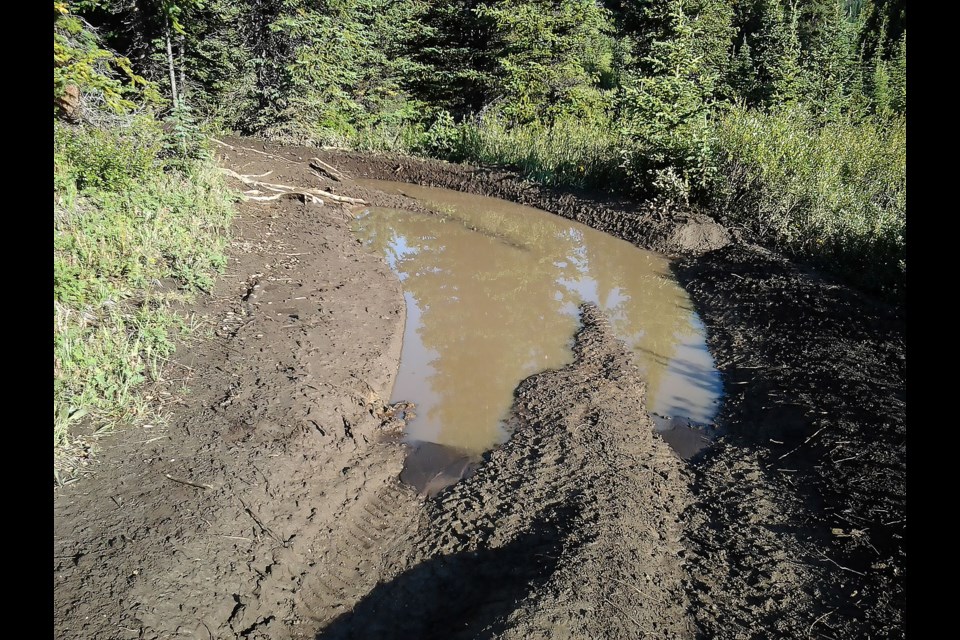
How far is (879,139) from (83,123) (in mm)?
13754

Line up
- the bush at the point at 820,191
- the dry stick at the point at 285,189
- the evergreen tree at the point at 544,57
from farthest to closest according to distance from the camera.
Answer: the evergreen tree at the point at 544,57
the dry stick at the point at 285,189
the bush at the point at 820,191

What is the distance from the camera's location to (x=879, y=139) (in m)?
11.0

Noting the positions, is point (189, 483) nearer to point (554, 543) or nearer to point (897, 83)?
point (554, 543)

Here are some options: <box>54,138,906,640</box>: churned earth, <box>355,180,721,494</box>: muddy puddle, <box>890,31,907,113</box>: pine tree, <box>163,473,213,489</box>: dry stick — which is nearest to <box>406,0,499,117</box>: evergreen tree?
<box>355,180,721,494</box>: muddy puddle

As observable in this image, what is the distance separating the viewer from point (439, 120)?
17.5 metres

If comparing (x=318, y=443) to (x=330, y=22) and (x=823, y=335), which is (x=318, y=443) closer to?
(x=823, y=335)

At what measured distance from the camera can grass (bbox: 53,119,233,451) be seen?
4.22m

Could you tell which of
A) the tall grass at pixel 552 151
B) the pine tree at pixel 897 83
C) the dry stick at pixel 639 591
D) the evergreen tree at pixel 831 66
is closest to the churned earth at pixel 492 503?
the dry stick at pixel 639 591

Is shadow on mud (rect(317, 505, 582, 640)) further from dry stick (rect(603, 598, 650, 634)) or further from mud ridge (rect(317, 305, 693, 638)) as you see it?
dry stick (rect(603, 598, 650, 634))

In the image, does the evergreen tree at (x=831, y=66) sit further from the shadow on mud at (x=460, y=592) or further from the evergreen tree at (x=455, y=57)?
the shadow on mud at (x=460, y=592)

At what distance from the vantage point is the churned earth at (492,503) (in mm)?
3285

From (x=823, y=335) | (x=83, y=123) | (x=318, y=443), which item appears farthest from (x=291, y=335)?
(x=823, y=335)

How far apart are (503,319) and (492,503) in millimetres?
3714

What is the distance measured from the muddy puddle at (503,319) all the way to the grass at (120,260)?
7.91ft
